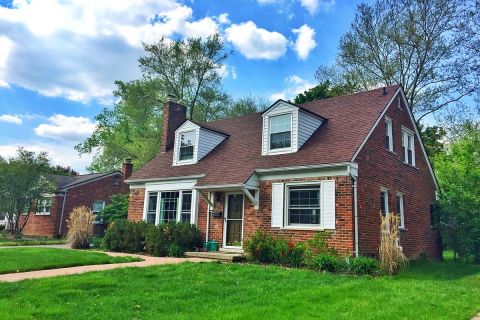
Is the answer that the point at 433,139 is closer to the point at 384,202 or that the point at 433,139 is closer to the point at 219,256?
the point at 384,202

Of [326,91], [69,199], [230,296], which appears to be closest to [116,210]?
[69,199]

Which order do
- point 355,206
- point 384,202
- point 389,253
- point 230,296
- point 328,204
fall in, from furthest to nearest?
point 384,202 < point 328,204 < point 355,206 < point 389,253 < point 230,296

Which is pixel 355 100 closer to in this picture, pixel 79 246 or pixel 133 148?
pixel 79 246

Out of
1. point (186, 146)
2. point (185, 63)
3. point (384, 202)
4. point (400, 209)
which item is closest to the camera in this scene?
point (384, 202)

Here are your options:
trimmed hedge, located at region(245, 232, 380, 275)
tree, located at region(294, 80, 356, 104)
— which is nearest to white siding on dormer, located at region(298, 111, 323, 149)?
trimmed hedge, located at region(245, 232, 380, 275)

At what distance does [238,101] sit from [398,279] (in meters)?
30.0

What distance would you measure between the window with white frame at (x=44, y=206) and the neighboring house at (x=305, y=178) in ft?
39.6

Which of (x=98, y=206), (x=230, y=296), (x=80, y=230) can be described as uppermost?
(x=98, y=206)

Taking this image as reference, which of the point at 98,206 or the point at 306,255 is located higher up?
the point at 98,206

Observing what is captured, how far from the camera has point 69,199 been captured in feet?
86.8

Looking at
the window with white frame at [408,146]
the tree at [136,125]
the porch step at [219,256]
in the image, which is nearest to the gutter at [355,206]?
the porch step at [219,256]

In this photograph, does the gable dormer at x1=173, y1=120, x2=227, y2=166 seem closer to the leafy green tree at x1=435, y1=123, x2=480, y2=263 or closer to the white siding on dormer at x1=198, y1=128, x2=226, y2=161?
the white siding on dormer at x1=198, y1=128, x2=226, y2=161

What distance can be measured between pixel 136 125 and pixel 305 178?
26.2 metres

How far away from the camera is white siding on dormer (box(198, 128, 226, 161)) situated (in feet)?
57.3
